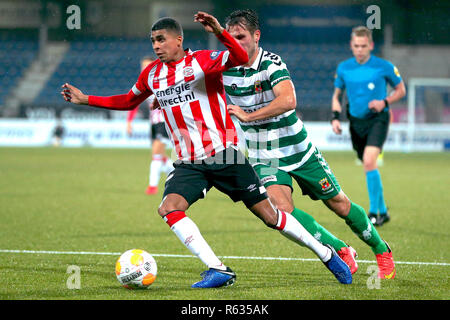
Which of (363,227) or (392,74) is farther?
(392,74)

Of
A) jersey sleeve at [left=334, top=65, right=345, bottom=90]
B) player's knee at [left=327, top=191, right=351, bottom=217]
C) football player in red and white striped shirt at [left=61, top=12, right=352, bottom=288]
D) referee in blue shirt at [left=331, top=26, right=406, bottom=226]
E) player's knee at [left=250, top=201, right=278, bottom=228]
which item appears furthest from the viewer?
jersey sleeve at [left=334, top=65, right=345, bottom=90]

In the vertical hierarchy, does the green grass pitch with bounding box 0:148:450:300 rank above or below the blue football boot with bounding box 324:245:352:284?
below

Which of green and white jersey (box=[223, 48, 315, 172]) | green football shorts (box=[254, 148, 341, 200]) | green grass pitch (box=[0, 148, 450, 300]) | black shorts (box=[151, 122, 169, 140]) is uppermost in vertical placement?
green and white jersey (box=[223, 48, 315, 172])

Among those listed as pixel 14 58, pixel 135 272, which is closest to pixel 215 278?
pixel 135 272

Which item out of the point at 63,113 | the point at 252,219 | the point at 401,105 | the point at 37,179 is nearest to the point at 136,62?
the point at 63,113

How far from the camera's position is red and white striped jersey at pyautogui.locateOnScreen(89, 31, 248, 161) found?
4914 millimetres

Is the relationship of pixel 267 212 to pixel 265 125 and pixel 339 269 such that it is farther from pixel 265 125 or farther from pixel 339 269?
pixel 265 125

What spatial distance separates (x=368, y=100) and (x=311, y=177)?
347cm

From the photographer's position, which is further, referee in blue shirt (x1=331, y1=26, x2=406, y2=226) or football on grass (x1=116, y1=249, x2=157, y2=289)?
referee in blue shirt (x1=331, y1=26, x2=406, y2=226)

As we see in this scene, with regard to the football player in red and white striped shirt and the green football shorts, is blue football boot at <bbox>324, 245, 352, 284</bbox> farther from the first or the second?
the green football shorts

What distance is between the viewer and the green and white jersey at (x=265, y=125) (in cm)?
538

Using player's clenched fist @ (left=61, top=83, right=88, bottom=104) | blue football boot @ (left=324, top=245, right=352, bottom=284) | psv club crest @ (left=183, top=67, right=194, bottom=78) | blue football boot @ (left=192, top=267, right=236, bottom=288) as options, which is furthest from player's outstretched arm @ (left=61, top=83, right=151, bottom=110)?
blue football boot @ (left=324, top=245, right=352, bottom=284)

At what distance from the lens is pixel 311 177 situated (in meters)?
5.45

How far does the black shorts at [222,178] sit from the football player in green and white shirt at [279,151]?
0.46 m
